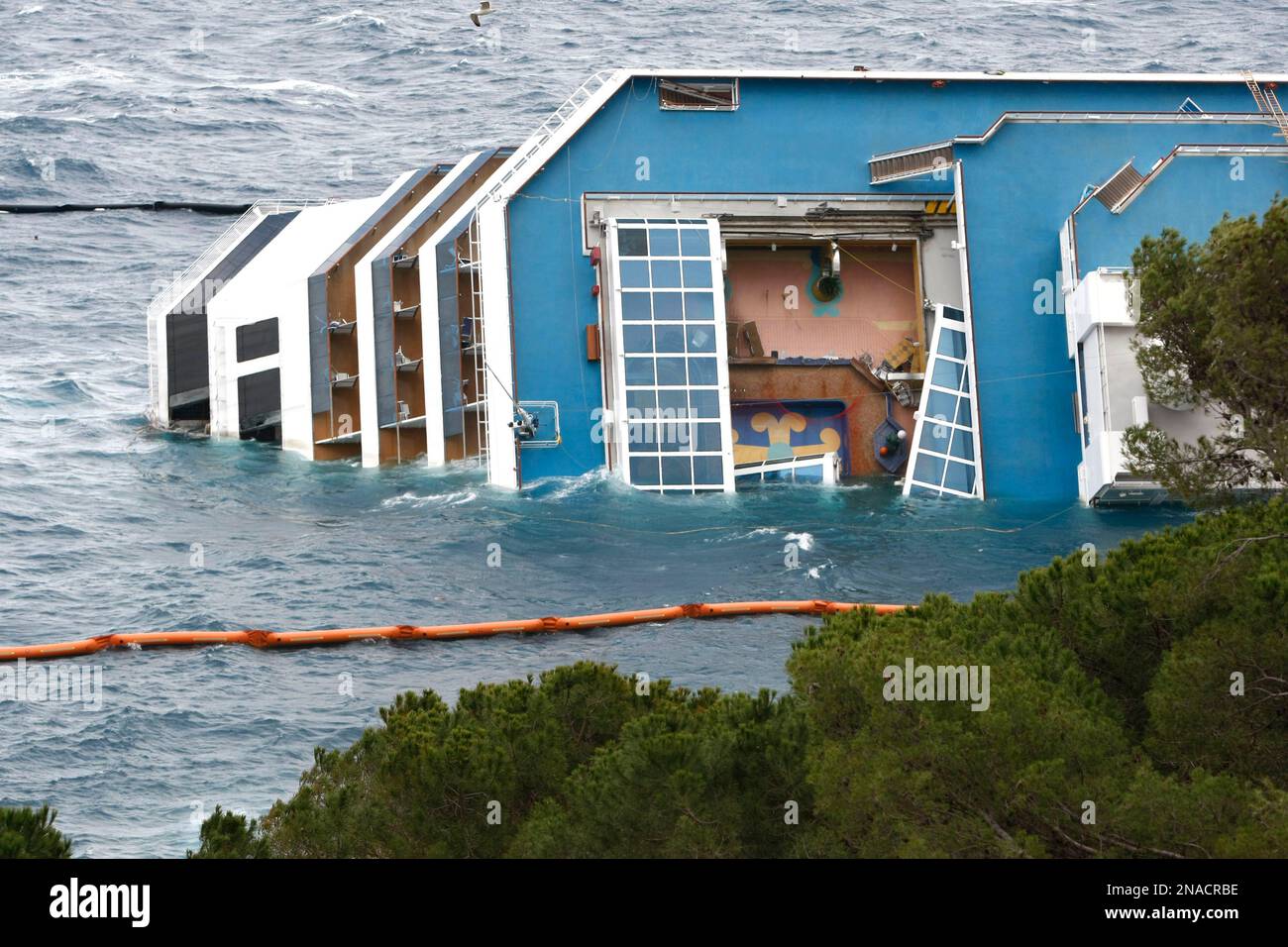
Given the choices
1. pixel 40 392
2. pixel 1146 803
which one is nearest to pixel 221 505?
pixel 40 392

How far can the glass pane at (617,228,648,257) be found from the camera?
7069cm

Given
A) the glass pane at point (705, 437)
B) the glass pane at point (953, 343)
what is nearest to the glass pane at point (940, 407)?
the glass pane at point (953, 343)

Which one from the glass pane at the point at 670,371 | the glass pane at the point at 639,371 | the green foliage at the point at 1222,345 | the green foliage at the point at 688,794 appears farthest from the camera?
the glass pane at the point at 670,371

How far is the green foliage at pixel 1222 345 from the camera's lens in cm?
3472

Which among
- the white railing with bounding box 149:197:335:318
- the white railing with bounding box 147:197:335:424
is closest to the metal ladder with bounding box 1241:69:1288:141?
the white railing with bounding box 147:197:335:424

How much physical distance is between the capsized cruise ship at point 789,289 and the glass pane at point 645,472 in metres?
0.09

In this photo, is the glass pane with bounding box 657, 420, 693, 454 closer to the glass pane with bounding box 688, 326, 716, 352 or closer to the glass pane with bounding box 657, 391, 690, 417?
the glass pane with bounding box 657, 391, 690, 417

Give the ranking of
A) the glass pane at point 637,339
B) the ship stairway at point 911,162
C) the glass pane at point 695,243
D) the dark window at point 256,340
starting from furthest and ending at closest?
the dark window at point 256,340 < the ship stairway at point 911,162 < the glass pane at point 695,243 < the glass pane at point 637,339

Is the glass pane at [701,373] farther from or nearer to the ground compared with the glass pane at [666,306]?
nearer to the ground

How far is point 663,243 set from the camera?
7094 centimetres
